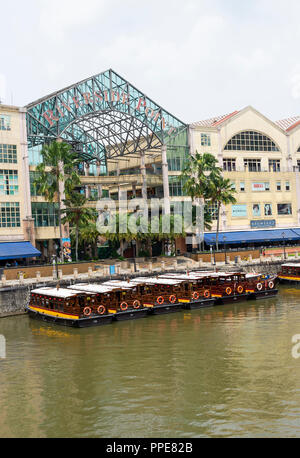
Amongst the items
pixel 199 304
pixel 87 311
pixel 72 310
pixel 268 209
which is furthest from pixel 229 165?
pixel 72 310

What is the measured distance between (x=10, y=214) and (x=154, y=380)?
152 ft

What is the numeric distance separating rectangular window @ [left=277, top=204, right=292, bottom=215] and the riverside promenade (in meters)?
14.1

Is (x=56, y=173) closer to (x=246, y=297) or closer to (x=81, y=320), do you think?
(x=81, y=320)

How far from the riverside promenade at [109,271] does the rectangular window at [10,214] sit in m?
9.99

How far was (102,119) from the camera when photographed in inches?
3484

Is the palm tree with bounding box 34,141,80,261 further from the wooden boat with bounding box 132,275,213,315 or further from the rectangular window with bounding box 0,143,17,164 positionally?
the wooden boat with bounding box 132,275,213,315

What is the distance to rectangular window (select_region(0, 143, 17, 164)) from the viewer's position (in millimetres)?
70875

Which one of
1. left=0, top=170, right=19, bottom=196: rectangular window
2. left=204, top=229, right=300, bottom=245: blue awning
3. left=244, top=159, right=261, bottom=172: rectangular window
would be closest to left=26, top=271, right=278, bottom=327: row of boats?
left=0, top=170, right=19, bottom=196: rectangular window

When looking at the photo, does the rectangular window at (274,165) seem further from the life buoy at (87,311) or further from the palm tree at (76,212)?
the life buoy at (87,311)

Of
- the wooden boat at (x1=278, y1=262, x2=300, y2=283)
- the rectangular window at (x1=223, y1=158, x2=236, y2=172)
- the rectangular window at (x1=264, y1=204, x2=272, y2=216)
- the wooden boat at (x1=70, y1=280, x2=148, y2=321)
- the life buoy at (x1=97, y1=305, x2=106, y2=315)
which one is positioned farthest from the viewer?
the rectangular window at (x1=264, y1=204, x2=272, y2=216)

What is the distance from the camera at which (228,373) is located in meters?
31.3

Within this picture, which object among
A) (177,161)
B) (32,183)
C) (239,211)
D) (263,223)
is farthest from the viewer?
(263,223)

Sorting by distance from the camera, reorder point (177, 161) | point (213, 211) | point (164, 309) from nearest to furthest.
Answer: point (164, 309), point (177, 161), point (213, 211)

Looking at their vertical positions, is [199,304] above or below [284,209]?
below
